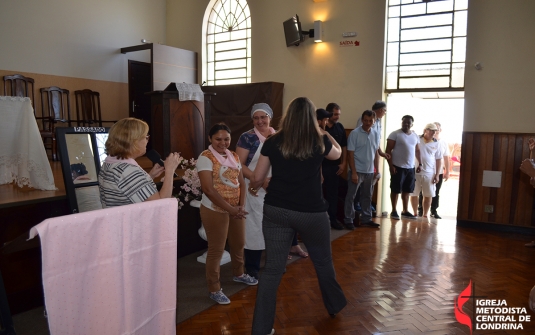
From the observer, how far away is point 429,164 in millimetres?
6391

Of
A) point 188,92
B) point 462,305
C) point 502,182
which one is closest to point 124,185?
point 462,305

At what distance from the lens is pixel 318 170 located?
8.27 ft

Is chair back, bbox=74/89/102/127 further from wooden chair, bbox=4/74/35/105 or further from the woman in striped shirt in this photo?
the woman in striped shirt

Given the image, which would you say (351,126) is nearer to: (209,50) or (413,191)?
(413,191)

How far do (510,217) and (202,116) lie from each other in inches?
172

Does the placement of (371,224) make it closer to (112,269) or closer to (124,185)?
(124,185)

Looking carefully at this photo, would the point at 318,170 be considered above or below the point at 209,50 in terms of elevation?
below

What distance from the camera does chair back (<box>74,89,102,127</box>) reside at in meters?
8.19

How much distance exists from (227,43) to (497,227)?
20.8ft

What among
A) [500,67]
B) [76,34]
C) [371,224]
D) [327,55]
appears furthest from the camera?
[76,34]

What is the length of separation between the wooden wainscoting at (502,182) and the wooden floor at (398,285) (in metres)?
0.35

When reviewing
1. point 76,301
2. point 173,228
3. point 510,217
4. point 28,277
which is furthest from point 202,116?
point 510,217

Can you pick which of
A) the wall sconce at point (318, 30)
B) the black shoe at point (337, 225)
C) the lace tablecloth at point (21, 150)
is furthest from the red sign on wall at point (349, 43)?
the lace tablecloth at point (21, 150)

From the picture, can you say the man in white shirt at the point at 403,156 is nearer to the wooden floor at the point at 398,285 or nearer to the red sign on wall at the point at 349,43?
the wooden floor at the point at 398,285
